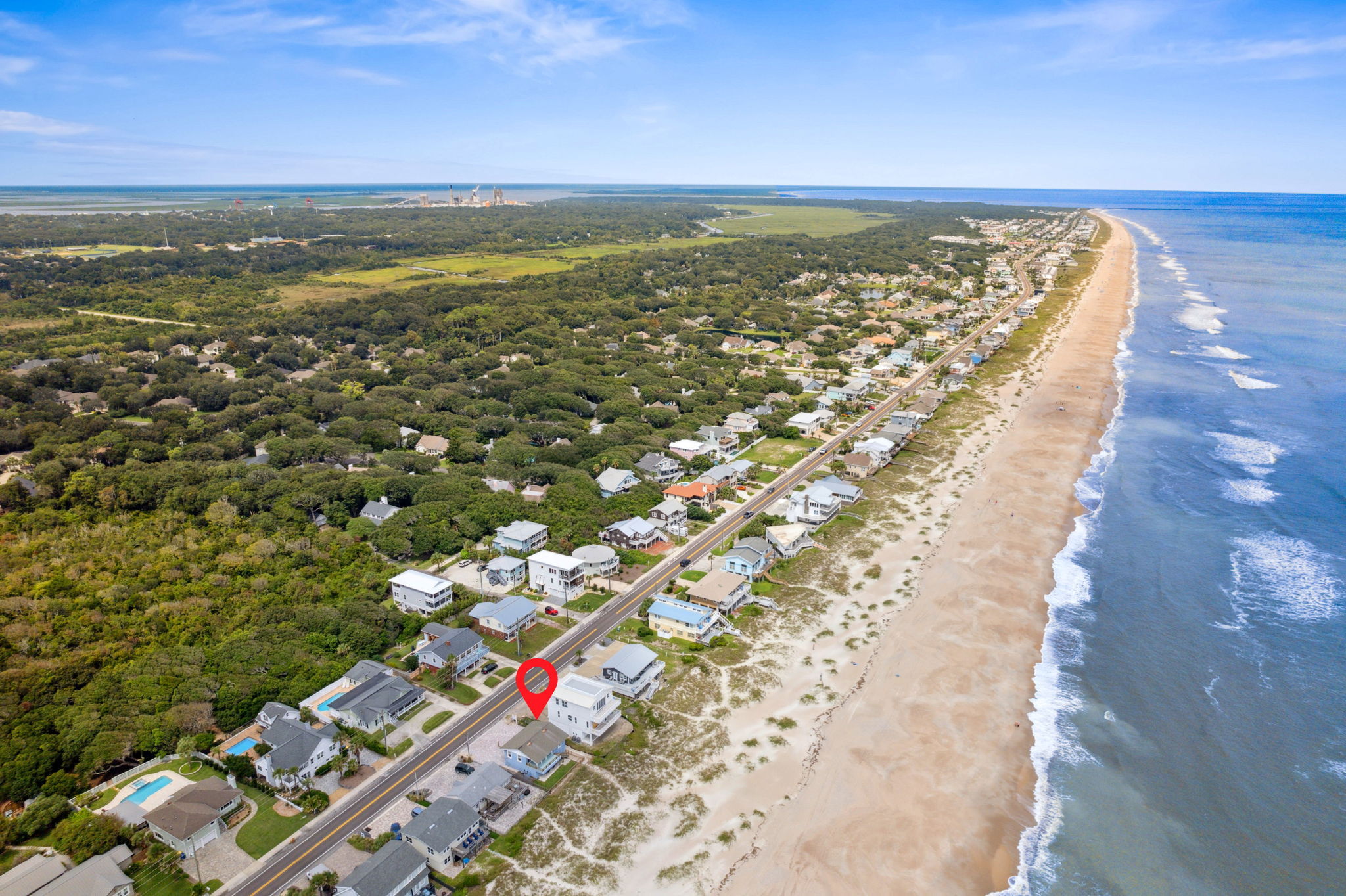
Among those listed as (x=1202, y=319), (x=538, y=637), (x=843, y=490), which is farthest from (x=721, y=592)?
(x=1202, y=319)

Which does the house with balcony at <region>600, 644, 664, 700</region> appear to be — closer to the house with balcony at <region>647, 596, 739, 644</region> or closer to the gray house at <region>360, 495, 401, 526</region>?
the house with balcony at <region>647, 596, 739, 644</region>

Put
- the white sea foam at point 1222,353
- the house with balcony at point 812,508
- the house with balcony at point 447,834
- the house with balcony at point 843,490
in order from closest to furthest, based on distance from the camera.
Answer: the house with balcony at point 447,834
the house with balcony at point 812,508
the house with balcony at point 843,490
the white sea foam at point 1222,353

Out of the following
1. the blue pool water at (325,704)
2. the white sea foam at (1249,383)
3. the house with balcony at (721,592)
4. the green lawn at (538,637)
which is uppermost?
the white sea foam at (1249,383)

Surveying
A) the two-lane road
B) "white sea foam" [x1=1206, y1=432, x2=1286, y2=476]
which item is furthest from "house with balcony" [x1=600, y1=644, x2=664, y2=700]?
"white sea foam" [x1=1206, y1=432, x2=1286, y2=476]

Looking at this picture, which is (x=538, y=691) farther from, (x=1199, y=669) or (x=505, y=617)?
(x=1199, y=669)

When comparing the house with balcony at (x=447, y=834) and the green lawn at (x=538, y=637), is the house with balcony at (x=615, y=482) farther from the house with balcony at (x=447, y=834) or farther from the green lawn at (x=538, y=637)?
the house with balcony at (x=447, y=834)

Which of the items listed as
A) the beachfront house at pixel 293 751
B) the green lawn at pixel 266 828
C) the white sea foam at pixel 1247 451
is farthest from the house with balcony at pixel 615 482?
the white sea foam at pixel 1247 451

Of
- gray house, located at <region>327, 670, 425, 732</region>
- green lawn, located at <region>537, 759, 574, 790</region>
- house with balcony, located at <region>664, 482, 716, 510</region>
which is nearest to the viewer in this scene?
green lawn, located at <region>537, 759, 574, 790</region>
